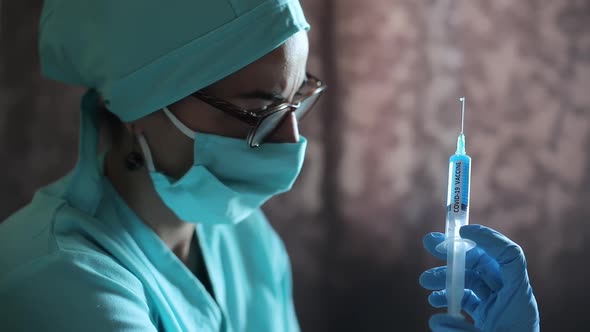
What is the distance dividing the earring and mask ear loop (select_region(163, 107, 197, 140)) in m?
0.11

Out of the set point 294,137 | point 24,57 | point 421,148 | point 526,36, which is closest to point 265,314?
point 294,137

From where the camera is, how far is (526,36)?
4.98 feet

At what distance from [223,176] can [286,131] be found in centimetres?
15

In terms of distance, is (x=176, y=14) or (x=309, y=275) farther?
(x=309, y=275)

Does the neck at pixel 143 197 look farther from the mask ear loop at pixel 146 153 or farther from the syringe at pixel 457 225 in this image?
the syringe at pixel 457 225

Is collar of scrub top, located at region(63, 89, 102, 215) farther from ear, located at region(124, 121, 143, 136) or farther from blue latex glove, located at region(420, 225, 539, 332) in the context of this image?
blue latex glove, located at region(420, 225, 539, 332)

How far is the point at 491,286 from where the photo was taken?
0.95 metres

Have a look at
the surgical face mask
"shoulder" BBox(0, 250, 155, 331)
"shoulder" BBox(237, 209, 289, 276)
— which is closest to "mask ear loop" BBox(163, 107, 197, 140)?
the surgical face mask

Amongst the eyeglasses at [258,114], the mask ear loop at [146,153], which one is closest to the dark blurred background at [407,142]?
the mask ear loop at [146,153]

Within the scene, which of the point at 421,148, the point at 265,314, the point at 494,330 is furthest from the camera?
the point at 421,148

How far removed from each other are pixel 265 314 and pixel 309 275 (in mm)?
469

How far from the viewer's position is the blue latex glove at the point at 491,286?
0.87 meters

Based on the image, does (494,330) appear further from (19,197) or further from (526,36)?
(19,197)

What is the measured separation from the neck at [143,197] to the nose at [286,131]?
27cm
